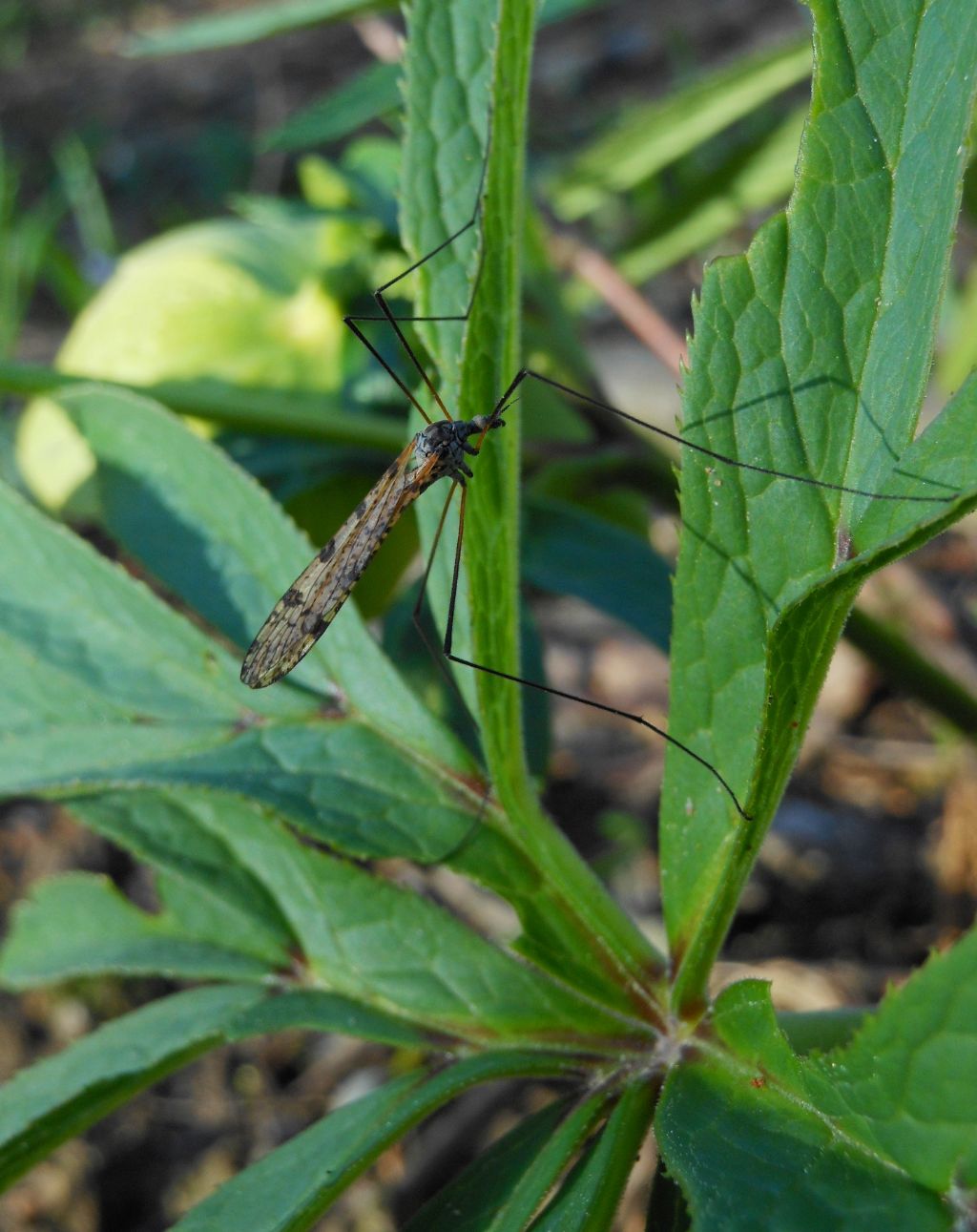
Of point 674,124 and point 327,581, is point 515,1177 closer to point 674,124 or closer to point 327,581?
point 327,581

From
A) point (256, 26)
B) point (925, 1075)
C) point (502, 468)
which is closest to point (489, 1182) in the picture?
point (925, 1075)

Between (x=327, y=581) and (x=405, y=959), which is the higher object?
(x=327, y=581)

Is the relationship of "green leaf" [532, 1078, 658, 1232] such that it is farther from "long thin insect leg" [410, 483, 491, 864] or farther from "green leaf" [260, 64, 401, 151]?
"green leaf" [260, 64, 401, 151]

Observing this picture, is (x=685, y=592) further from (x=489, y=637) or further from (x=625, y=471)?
(x=625, y=471)

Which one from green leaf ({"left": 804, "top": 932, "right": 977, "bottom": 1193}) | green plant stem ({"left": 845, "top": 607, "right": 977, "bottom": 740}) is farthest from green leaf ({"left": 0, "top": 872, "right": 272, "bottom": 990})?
green plant stem ({"left": 845, "top": 607, "right": 977, "bottom": 740})

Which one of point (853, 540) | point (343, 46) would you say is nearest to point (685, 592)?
point (853, 540)

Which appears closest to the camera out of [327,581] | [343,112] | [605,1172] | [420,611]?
[605,1172]

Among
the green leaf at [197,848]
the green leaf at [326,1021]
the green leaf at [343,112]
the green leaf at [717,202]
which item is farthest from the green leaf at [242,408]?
the green leaf at [717,202]
